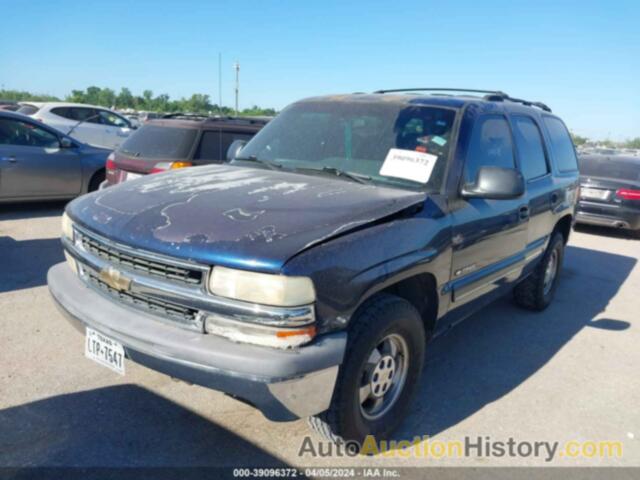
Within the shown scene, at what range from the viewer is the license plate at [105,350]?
2.45 meters

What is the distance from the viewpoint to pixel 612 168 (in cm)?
982

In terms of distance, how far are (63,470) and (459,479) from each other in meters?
1.94

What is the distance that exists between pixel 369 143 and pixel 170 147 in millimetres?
3661

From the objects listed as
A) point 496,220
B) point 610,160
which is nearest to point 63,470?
point 496,220

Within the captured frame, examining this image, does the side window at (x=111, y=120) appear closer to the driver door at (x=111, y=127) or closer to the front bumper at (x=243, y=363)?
the driver door at (x=111, y=127)

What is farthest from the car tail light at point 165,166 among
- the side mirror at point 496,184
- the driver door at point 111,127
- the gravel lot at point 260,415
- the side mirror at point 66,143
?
the driver door at point 111,127

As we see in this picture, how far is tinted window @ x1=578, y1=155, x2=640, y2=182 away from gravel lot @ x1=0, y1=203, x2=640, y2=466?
533cm

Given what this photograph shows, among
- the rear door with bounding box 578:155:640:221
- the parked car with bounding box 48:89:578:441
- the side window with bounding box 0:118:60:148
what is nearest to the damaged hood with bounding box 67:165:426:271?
the parked car with bounding box 48:89:578:441

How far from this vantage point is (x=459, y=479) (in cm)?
269

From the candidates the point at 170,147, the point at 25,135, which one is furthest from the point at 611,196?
the point at 25,135

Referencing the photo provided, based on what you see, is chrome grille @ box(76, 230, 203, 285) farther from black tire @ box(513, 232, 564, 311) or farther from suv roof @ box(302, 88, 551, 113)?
black tire @ box(513, 232, 564, 311)

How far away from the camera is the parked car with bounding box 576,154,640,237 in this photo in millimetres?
9094

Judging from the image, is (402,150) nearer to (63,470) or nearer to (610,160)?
(63,470)

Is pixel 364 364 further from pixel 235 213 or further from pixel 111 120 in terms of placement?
pixel 111 120
